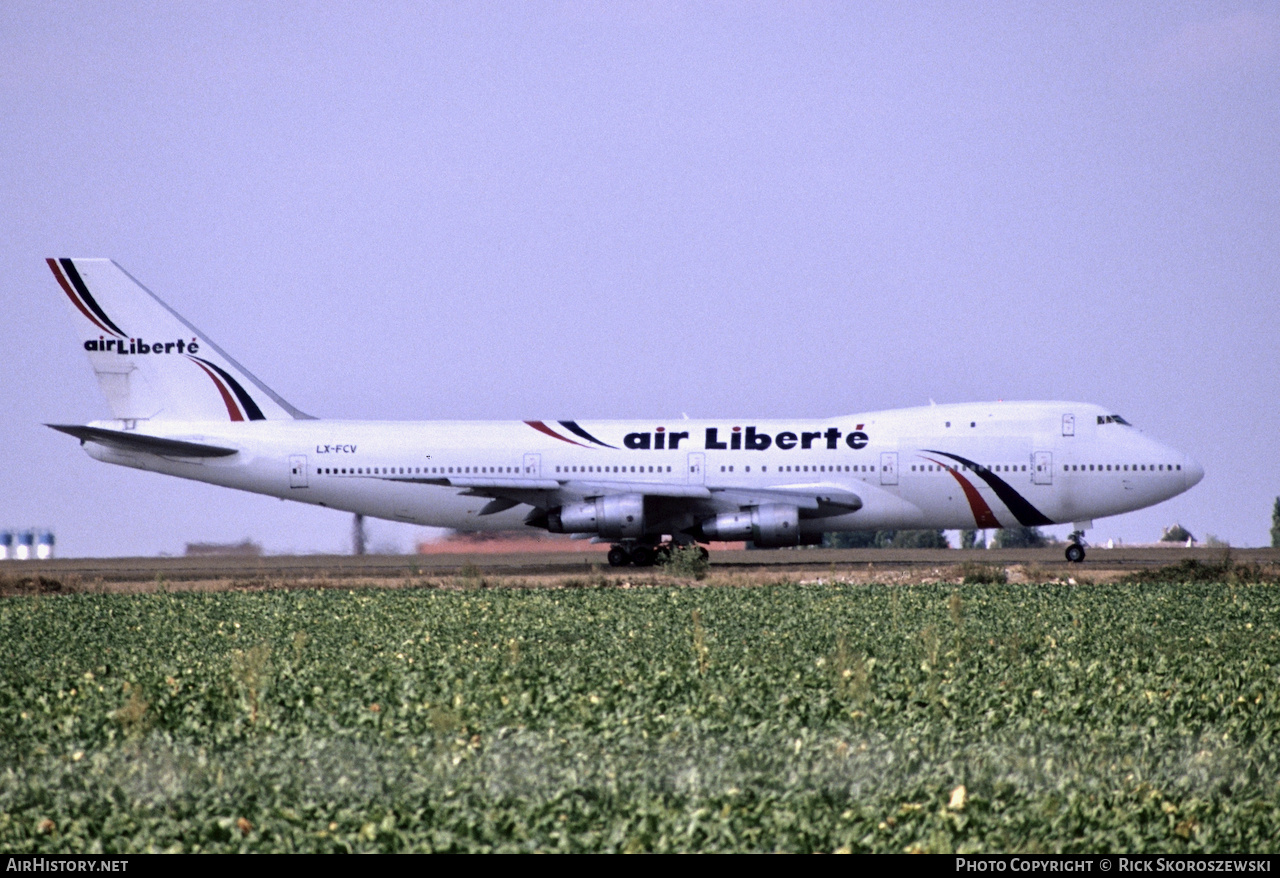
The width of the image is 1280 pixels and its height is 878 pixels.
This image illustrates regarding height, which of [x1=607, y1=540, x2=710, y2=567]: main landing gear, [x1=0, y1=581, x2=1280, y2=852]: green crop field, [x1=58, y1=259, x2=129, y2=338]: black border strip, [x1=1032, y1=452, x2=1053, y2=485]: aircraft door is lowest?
[x1=0, y1=581, x2=1280, y2=852]: green crop field

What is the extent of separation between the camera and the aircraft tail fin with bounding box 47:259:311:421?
40.4 metres

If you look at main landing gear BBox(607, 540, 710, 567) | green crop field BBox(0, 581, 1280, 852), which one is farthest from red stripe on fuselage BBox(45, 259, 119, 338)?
green crop field BBox(0, 581, 1280, 852)

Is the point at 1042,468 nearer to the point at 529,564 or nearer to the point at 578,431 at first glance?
the point at 578,431

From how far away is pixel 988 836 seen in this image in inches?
322

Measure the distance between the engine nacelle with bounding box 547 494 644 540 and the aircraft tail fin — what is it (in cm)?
946

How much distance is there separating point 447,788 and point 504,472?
29.1 metres

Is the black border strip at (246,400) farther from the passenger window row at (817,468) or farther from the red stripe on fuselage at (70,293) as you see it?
the passenger window row at (817,468)

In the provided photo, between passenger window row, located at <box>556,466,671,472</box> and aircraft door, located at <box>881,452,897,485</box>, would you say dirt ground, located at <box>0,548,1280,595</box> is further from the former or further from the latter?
passenger window row, located at <box>556,466,671,472</box>

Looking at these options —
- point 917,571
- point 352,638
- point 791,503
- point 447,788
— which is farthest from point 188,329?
point 447,788

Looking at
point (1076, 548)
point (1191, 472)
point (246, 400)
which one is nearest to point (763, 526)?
point (1076, 548)

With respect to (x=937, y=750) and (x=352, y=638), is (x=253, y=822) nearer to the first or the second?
(x=937, y=750)

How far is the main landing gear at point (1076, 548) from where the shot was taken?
38312 millimetres

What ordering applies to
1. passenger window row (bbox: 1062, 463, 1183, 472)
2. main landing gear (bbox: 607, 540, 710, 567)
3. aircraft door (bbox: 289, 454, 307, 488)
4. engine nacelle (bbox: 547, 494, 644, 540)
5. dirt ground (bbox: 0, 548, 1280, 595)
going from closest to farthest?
dirt ground (bbox: 0, 548, 1280, 595) < engine nacelle (bbox: 547, 494, 644, 540) < passenger window row (bbox: 1062, 463, 1183, 472) < main landing gear (bbox: 607, 540, 710, 567) < aircraft door (bbox: 289, 454, 307, 488)

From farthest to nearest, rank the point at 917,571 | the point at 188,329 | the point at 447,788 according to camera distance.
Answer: the point at 188,329, the point at 917,571, the point at 447,788
